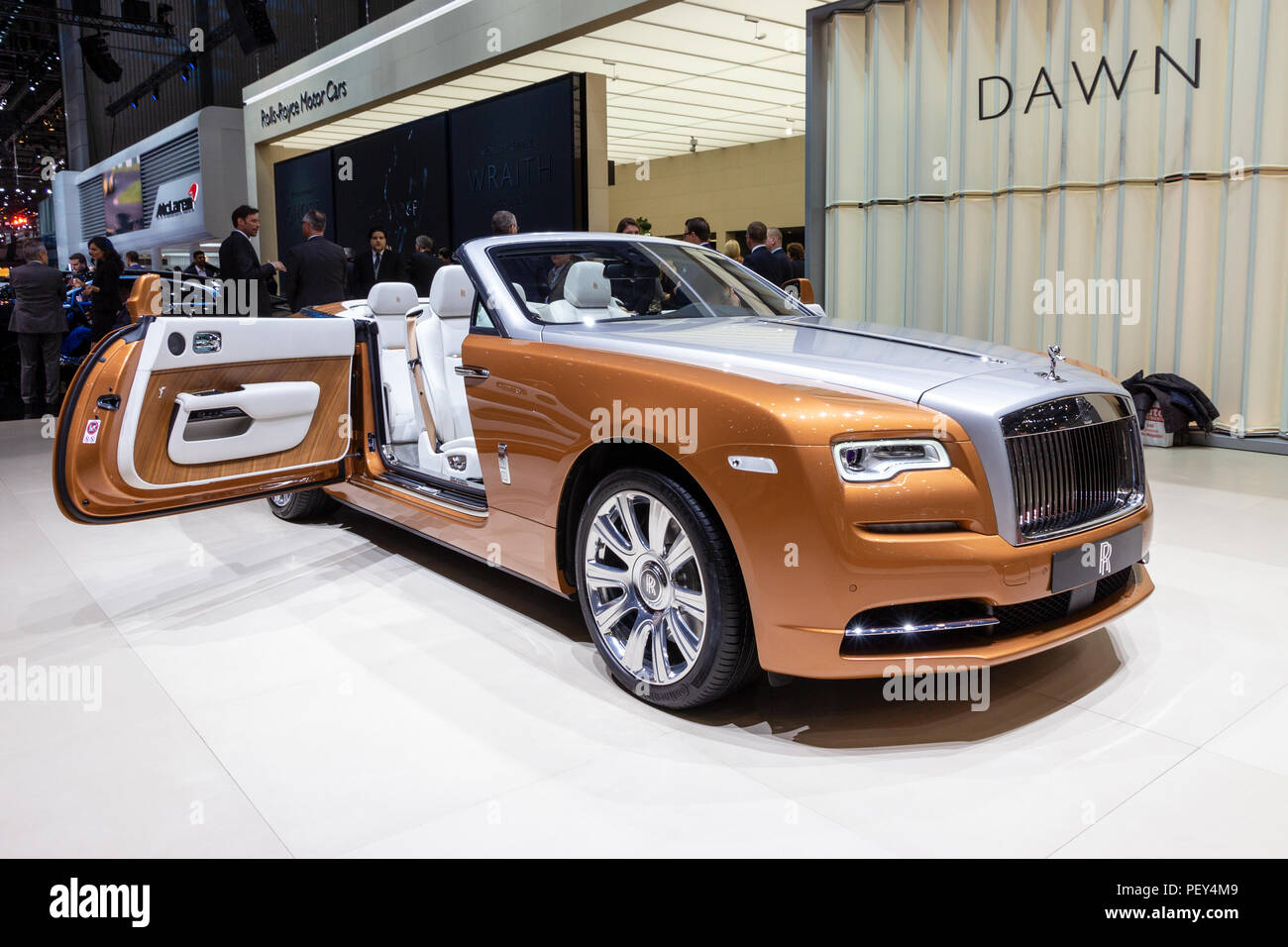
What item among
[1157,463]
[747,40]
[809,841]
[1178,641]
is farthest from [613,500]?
[747,40]

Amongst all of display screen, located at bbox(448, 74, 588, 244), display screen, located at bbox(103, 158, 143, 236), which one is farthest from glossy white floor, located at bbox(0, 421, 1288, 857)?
display screen, located at bbox(103, 158, 143, 236)

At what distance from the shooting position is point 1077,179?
22.7 feet

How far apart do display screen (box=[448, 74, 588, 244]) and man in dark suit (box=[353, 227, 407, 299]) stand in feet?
6.34

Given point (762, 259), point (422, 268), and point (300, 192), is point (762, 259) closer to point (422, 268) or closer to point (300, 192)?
point (422, 268)

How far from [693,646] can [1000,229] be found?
6.03 metres

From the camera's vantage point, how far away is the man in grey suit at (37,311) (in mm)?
9578

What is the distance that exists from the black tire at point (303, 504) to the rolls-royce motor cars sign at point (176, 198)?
56.0 ft

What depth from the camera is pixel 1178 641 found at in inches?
119

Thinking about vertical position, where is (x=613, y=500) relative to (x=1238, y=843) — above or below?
above

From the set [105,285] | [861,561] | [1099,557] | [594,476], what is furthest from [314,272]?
[1099,557]

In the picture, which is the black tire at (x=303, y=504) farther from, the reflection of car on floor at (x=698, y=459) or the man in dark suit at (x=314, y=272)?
the man in dark suit at (x=314, y=272)

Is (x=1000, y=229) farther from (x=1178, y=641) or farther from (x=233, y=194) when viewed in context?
(x=233, y=194)

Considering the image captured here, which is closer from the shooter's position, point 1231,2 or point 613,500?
point 613,500
